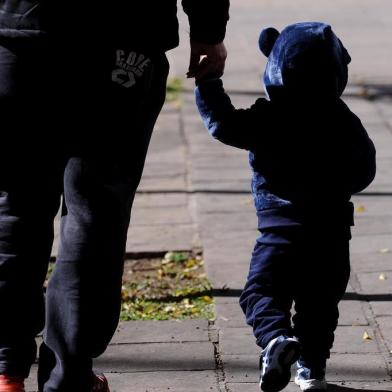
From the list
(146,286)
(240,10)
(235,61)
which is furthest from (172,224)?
(240,10)

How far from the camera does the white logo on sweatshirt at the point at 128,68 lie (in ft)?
9.82

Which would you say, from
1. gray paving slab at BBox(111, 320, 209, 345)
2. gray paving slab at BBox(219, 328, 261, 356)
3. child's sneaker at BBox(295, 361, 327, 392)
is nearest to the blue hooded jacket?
child's sneaker at BBox(295, 361, 327, 392)

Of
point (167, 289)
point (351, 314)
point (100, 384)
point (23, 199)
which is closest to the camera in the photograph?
point (23, 199)

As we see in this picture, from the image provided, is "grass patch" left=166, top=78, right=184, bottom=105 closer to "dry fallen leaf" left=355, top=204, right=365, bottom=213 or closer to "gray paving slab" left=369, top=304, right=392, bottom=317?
"dry fallen leaf" left=355, top=204, right=365, bottom=213

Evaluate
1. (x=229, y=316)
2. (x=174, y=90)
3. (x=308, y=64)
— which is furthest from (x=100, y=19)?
(x=174, y=90)

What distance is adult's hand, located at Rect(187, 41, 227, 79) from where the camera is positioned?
10.5 ft

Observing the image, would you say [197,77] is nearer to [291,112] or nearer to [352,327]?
[291,112]

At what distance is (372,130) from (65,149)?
462cm

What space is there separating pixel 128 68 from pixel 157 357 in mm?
1234

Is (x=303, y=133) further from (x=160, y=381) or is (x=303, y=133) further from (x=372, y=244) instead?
(x=372, y=244)

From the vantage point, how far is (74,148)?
9.96 feet

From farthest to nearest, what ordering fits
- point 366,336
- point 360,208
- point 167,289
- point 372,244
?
point 360,208, point 372,244, point 167,289, point 366,336

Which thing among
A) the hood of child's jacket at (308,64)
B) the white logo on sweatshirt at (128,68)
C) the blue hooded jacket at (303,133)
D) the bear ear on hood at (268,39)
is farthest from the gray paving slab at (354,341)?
the white logo on sweatshirt at (128,68)

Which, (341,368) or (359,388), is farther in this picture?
(341,368)
